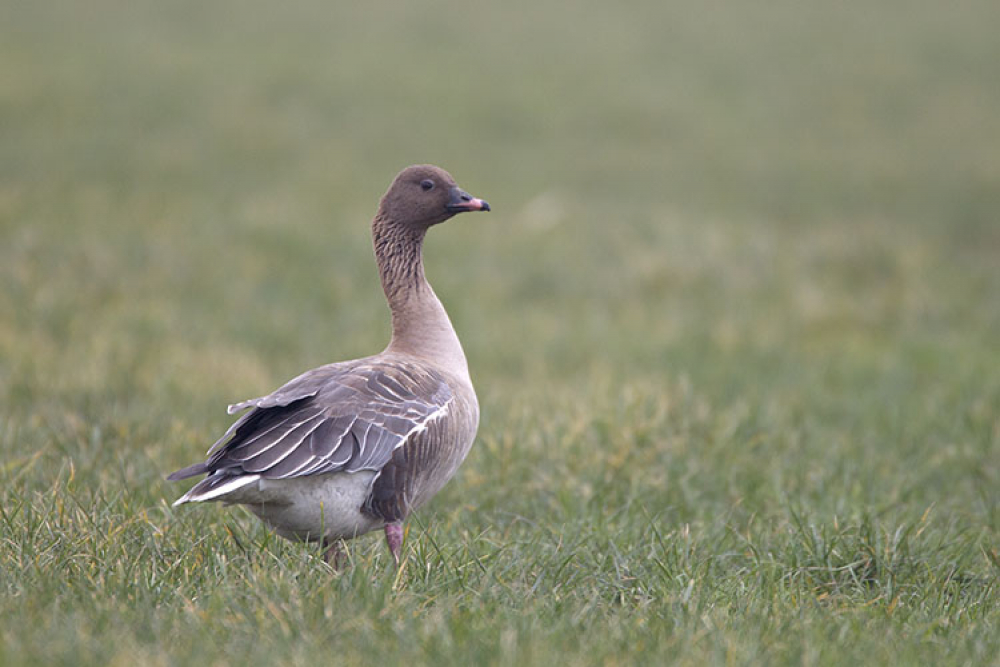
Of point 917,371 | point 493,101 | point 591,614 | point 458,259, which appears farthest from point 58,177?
point 591,614

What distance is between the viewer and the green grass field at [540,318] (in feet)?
12.5

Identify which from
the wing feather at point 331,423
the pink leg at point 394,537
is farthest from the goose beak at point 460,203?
the pink leg at point 394,537

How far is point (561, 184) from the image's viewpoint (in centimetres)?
1745

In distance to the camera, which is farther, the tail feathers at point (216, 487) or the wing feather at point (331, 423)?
the wing feather at point (331, 423)

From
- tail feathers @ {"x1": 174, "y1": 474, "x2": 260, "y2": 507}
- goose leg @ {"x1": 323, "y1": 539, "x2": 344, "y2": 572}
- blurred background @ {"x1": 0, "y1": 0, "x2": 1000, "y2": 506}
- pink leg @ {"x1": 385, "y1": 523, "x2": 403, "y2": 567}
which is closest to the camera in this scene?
tail feathers @ {"x1": 174, "y1": 474, "x2": 260, "y2": 507}

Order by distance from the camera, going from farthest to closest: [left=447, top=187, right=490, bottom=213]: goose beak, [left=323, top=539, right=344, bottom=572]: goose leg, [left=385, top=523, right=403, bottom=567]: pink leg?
[left=447, top=187, right=490, bottom=213]: goose beak, [left=323, top=539, right=344, bottom=572]: goose leg, [left=385, top=523, right=403, bottom=567]: pink leg

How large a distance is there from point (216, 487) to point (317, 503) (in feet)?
1.38

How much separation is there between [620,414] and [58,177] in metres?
10.2

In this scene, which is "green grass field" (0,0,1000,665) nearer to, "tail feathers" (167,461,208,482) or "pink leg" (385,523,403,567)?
"pink leg" (385,523,403,567)

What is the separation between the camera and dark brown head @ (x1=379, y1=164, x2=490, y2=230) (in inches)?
207

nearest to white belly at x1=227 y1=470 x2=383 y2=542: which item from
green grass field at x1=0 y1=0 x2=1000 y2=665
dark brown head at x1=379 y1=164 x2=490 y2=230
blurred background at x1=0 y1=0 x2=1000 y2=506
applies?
green grass field at x1=0 y1=0 x2=1000 y2=665

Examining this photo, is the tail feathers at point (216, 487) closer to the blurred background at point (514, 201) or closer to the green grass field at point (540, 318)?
the green grass field at point (540, 318)

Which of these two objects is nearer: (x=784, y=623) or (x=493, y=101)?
(x=784, y=623)

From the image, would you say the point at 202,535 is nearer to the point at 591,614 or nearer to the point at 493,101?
the point at 591,614
